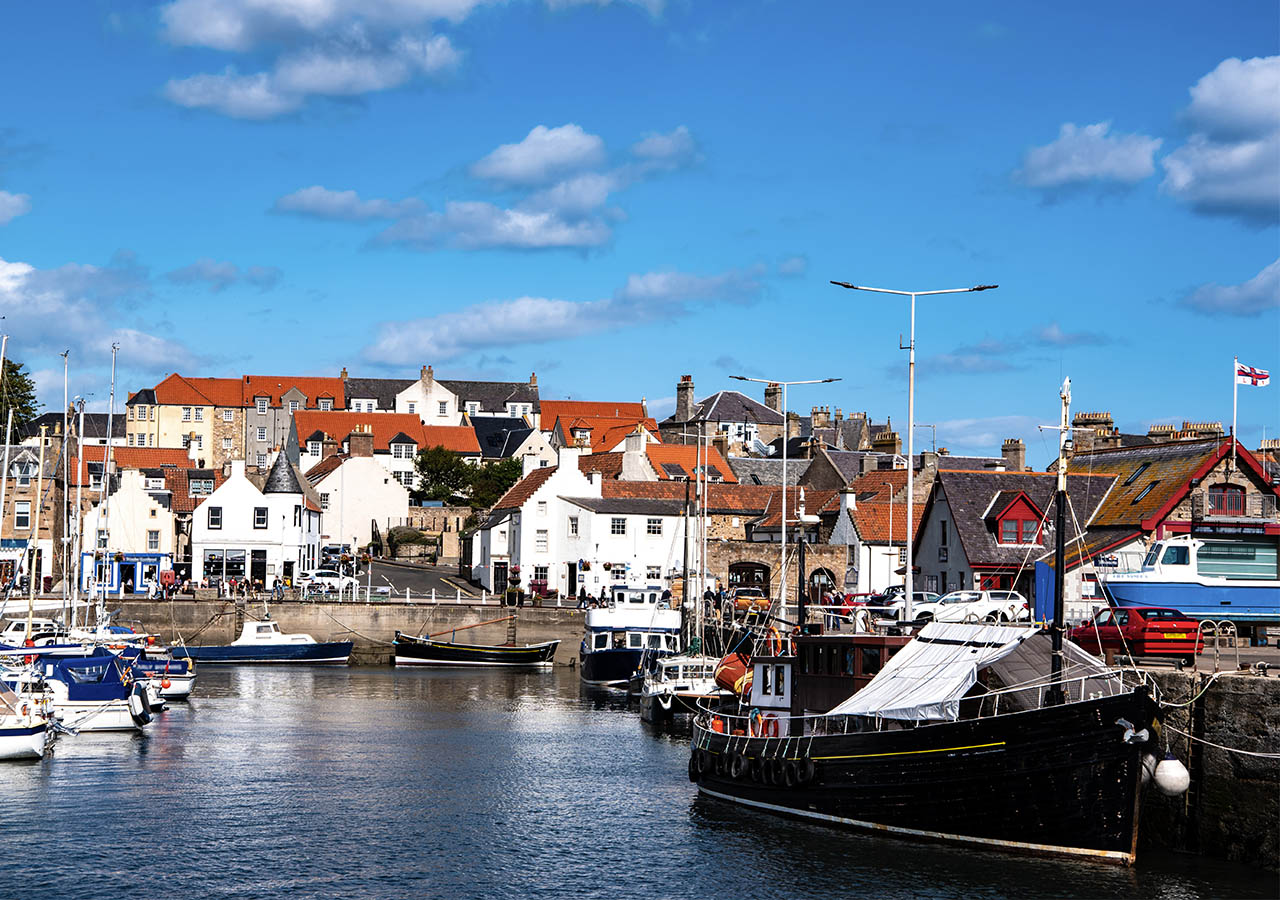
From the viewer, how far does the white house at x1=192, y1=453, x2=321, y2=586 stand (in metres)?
95.9

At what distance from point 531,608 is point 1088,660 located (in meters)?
56.5

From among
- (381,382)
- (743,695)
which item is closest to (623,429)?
(381,382)

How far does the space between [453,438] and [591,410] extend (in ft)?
111

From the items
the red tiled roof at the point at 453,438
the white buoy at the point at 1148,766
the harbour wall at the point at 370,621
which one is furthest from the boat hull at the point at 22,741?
the red tiled roof at the point at 453,438

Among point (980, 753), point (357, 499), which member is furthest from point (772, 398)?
point (980, 753)

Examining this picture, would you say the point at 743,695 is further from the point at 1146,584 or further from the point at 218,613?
the point at 218,613

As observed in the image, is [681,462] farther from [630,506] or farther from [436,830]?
[436,830]

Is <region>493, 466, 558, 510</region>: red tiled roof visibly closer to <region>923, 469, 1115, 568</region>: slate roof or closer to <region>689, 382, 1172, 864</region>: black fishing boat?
<region>923, 469, 1115, 568</region>: slate roof

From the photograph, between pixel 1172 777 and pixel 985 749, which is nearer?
pixel 1172 777

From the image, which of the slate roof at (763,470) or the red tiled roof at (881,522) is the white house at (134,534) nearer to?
the red tiled roof at (881,522)

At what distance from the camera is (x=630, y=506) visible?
94938 millimetres

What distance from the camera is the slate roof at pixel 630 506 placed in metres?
94.0

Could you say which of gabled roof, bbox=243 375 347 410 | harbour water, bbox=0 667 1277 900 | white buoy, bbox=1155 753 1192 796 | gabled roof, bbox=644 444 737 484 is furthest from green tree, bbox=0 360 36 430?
white buoy, bbox=1155 753 1192 796

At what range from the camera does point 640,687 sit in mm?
68750
